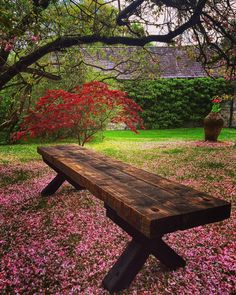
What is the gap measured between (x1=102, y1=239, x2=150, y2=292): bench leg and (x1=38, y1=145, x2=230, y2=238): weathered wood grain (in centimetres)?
44

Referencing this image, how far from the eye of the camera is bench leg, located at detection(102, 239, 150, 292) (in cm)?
250

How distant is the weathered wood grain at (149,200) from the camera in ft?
6.41

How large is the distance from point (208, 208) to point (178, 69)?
67.0 ft

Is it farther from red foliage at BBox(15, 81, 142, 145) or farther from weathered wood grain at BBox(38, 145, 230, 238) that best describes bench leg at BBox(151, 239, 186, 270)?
red foliage at BBox(15, 81, 142, 145)

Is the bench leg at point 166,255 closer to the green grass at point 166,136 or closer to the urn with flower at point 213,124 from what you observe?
the urn with flower at point 213,124

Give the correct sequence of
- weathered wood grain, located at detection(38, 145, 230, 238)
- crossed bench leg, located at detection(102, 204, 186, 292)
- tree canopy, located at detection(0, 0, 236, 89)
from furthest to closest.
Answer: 1. tree canopy, located at detection(0, 0, 236, 89)
2. crossed bench leg, located at detection(102, 204, 186, 292)
3. weathered wood grain, located at detection(38, 145, 230, 238)

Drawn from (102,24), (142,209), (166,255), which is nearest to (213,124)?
(102,24)

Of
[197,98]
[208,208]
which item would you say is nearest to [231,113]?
[197,98]

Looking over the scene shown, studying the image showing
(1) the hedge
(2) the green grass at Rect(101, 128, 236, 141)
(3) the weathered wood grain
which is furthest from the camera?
(1) the hedge

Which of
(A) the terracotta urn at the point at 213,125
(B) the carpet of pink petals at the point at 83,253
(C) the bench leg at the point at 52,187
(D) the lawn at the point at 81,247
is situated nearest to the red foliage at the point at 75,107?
(A) the terracotta urn at the point at 213,125

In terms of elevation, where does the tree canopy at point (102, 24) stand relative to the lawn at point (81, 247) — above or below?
above

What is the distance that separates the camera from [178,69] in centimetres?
2128

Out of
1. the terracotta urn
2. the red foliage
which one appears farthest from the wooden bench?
the terracotta urn

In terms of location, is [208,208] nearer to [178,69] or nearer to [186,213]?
[186,213]
